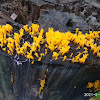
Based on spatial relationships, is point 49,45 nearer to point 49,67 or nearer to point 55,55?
point 55,55

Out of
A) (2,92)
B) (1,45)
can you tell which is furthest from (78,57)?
(2,92)

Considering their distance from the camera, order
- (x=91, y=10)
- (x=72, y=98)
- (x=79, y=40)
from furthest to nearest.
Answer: (x=91, y=10)
(x=72, y=98)
(x=79, y=40)

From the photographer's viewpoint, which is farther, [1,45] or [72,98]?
[72,98]

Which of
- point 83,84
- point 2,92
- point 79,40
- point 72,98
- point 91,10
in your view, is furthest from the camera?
point 91,10

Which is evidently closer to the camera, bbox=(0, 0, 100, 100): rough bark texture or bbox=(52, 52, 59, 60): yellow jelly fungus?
bbox=(52, 52, 59, 60): yellow jelly fungus

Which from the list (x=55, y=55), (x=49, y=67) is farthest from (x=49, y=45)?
(x=49, y=67)

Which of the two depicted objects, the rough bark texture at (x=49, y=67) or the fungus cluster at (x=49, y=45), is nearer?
the fungus cluster at (x=49, y=45)

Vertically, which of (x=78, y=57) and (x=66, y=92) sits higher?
(x=78, y=57)

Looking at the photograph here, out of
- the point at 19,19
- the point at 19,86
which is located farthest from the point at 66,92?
the point at 19,19

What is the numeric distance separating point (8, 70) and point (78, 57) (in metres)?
1.15

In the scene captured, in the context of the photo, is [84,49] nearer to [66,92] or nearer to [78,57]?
[78,57]

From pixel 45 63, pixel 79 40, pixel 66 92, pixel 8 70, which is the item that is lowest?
pixel 66 92

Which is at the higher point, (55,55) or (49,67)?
(55,55)

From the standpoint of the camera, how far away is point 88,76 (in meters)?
1.98
